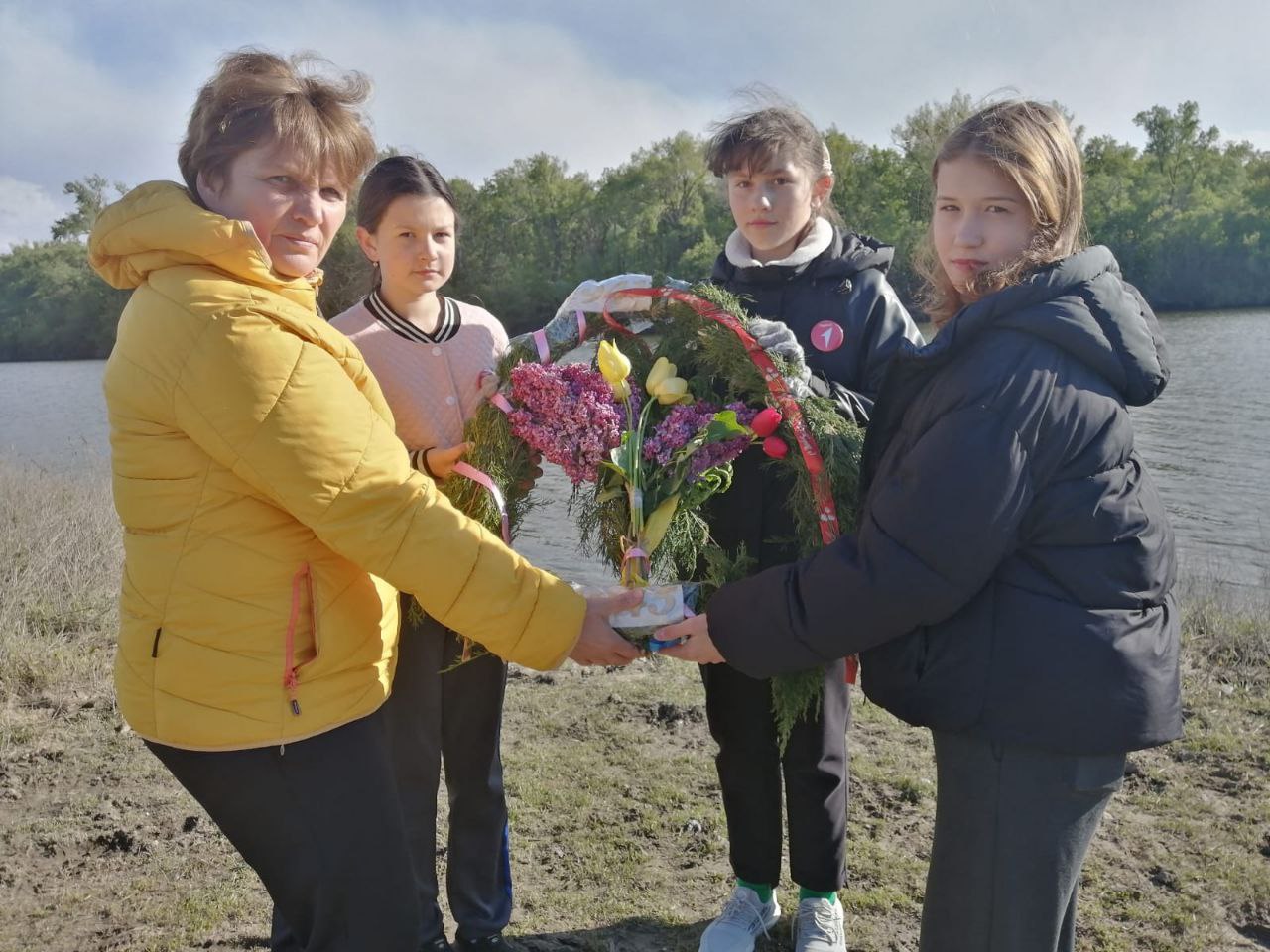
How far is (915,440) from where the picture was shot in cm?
189

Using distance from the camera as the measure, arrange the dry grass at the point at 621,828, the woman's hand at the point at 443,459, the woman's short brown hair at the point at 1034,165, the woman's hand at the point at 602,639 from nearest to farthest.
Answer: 1. the woman's short brown hair at the point at 1034,165
2. the woman's hand at the point at 602,639
3. the woman's hand at the point at 443,459
4. the dry grass at the point at 621,828

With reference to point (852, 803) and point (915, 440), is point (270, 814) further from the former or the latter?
point (852, 803)

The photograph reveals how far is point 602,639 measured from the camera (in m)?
2.28

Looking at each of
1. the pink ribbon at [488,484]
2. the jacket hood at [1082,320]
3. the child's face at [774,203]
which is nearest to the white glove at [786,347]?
the child's face at [774,203]

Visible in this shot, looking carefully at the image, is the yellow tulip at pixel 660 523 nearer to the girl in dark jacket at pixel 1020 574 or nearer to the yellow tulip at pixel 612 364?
the yellow tulip at pixel 612 364

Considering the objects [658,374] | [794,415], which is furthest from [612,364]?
[794,415]

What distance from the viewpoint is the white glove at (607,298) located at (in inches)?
110

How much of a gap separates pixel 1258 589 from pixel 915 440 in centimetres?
741

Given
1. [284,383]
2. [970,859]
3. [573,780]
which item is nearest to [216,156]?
[284,383]

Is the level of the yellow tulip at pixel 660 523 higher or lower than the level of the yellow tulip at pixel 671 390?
lower

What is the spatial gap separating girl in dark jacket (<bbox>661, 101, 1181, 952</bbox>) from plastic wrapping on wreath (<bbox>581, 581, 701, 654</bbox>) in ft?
1.57

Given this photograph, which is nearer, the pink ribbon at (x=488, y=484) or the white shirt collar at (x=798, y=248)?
the pink ribbon at (x=488, y=484)

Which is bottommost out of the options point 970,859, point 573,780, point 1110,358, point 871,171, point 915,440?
point 573,780

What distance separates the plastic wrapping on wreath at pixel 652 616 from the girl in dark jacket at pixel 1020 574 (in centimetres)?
48
